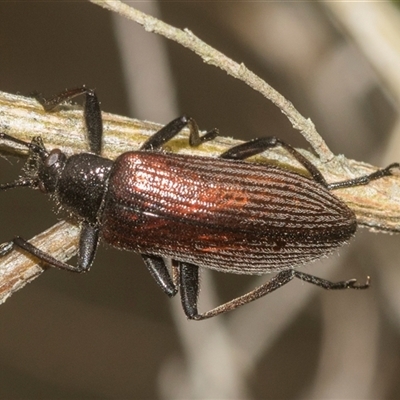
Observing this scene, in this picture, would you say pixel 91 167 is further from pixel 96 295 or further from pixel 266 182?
pixel 96 295

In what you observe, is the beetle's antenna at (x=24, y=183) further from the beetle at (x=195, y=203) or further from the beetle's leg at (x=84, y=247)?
the beetle's leg at (x=84, y=247)

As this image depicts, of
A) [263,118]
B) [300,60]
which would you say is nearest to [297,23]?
[300,60]

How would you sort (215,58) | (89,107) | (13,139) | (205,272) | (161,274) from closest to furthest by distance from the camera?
(215,58) < (13,139) < (89,107) < (161,274) < (205,272)

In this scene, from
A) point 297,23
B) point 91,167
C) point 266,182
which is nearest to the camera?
point 266,182

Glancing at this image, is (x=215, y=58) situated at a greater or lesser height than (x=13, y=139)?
lesser

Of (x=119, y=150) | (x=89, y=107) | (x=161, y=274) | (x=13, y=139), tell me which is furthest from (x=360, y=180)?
(x=13, y=139)

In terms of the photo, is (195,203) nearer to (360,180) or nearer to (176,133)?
(176,133)

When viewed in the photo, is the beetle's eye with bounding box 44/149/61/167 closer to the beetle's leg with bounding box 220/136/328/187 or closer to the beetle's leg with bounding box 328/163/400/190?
the beetle's leg with bounding box 220/136/328/187
